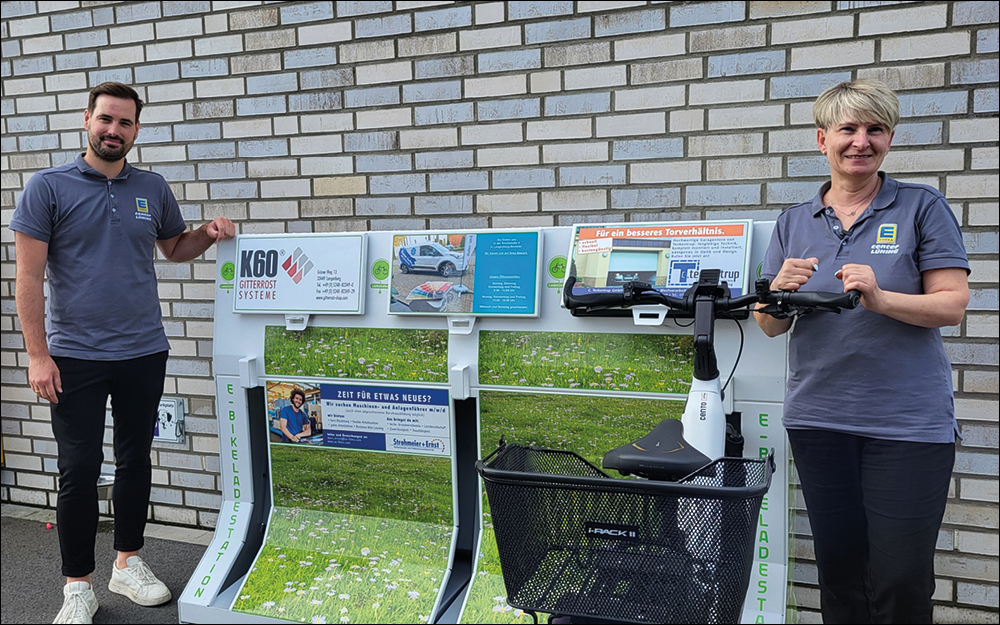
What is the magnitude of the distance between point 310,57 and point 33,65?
1.81m

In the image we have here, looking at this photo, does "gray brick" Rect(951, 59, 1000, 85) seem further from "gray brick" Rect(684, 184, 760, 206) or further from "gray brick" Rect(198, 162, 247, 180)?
"gray brick" Rect(198, 162, 247, 180)

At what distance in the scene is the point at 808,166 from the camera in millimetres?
2990

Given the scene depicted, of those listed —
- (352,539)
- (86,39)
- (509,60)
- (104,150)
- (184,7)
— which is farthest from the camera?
(86,39)

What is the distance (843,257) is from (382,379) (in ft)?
5.30

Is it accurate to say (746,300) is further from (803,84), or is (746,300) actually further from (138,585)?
(138,585)

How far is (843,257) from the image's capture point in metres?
2.05

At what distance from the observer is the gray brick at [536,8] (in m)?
3.26

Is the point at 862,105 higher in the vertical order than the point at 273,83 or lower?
lower

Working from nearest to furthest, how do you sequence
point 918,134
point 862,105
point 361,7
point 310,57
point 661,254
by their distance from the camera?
1. point 862,105
2. point 661,254
3. point 918,134
4. point 361,7
5. point 310,57

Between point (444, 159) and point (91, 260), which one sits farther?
point (444, 159)

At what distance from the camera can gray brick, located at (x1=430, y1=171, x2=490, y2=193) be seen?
11.4 ft

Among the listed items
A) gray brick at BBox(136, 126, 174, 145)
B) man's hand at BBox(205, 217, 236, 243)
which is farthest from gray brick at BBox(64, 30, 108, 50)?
man's hand at BBox(205, 217, 236, 243)

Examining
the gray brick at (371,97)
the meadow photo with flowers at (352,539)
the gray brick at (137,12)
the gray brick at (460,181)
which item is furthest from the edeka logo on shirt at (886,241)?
the gray brick at (137,12)

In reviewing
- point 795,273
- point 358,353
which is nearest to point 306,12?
point 358,353
